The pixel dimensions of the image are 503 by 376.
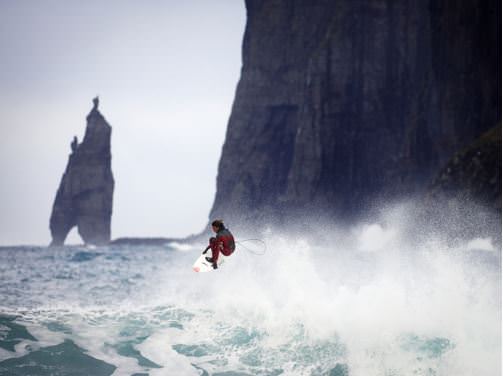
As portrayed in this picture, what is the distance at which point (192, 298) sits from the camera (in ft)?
55.2

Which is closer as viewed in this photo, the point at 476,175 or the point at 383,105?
the point at 476,175

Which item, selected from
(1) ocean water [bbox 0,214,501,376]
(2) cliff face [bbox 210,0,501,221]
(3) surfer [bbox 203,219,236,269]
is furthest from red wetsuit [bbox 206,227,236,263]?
(2) cliff face [bbox 210,0,501,221]

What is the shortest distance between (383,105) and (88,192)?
347 ft

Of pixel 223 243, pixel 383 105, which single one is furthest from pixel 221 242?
pixel 383 105

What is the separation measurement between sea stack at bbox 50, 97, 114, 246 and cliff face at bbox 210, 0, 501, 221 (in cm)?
6607

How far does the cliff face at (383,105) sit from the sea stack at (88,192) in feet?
217

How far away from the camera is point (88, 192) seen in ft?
582

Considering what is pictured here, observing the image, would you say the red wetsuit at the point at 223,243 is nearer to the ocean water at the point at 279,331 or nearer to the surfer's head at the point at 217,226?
the surfer's head at the point at 217,226

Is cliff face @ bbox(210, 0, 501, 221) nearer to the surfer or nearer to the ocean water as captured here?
the ocean water

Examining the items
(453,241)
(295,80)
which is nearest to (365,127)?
(295,80)

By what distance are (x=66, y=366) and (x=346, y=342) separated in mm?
5265

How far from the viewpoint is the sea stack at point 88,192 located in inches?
6929

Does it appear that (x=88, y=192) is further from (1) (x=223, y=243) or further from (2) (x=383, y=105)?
(1) (x=223, y=243)

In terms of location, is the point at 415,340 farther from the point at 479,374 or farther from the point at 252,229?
the point at 252,229
